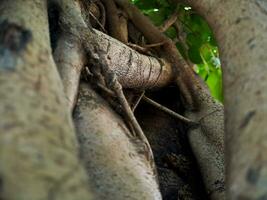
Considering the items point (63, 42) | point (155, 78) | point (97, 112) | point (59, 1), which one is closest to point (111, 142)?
point (97, 112)

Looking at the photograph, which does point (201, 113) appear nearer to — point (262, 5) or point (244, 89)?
point (262, 5)

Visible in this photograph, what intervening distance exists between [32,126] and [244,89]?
359 mm

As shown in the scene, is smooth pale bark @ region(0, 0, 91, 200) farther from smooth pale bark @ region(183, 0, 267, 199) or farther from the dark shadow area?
the dark shadow area

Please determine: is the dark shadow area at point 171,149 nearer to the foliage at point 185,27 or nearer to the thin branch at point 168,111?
the thin branch at point 168,111

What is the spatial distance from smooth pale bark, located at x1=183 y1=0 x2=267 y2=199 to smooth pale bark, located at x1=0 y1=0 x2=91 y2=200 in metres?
0.21

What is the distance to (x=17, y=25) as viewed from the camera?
32.9 inches

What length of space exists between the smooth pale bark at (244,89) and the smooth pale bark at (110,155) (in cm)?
21

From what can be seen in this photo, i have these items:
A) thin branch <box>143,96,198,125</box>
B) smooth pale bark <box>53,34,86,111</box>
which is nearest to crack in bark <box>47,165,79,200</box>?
smooth pale bark <box>53,34,86,111</box>

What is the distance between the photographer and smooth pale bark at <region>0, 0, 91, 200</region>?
536 millimetres

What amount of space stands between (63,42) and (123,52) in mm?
277

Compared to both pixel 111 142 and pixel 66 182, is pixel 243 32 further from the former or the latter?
pixel 66 182

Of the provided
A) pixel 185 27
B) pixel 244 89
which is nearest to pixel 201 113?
pixel 185 27

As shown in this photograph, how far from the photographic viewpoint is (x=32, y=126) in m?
0.61

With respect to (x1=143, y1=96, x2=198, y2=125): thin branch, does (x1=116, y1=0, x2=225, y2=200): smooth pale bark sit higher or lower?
higher
